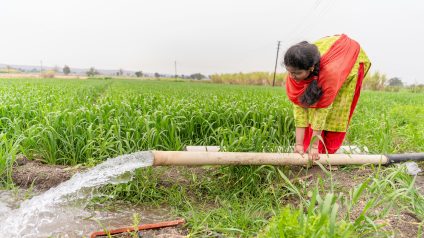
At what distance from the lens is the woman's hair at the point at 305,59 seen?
98.3 inches

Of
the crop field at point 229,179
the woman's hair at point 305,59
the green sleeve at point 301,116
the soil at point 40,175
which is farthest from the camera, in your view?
the green sleeve at point 301,116

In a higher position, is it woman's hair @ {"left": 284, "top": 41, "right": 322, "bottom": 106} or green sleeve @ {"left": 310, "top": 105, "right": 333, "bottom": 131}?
woman's hair @ {"left": 284, "top": 41, "right": 322, "bottom": 106}

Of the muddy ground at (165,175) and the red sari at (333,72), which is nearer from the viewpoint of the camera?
the red sari at (333,72)

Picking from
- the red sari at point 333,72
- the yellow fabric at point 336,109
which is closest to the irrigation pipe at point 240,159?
the red sari at point 333,72

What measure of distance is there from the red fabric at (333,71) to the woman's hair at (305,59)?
54 millimetres

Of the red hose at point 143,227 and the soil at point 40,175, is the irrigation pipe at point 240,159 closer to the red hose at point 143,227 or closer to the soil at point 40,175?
the red hose at point 143,227

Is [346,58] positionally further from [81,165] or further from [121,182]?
[81,165]

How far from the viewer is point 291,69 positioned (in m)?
2.58

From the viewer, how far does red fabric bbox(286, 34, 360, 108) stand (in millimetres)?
2674

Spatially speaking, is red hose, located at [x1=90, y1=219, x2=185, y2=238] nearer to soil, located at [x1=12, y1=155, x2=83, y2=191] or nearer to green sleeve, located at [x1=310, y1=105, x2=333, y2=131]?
soil, located at [x1=12, y1=155, x2=83, y2=191]

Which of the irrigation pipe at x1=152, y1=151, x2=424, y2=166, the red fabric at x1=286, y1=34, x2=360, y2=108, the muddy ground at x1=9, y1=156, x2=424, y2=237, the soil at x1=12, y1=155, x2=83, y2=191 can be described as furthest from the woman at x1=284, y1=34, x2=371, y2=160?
the soil at x1=12, y1=155, x2=83, y2=191

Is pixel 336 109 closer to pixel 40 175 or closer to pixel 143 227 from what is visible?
pixel 143 227

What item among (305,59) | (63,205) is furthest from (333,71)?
(63,205)

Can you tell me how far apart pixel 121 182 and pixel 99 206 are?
0.89 feet
